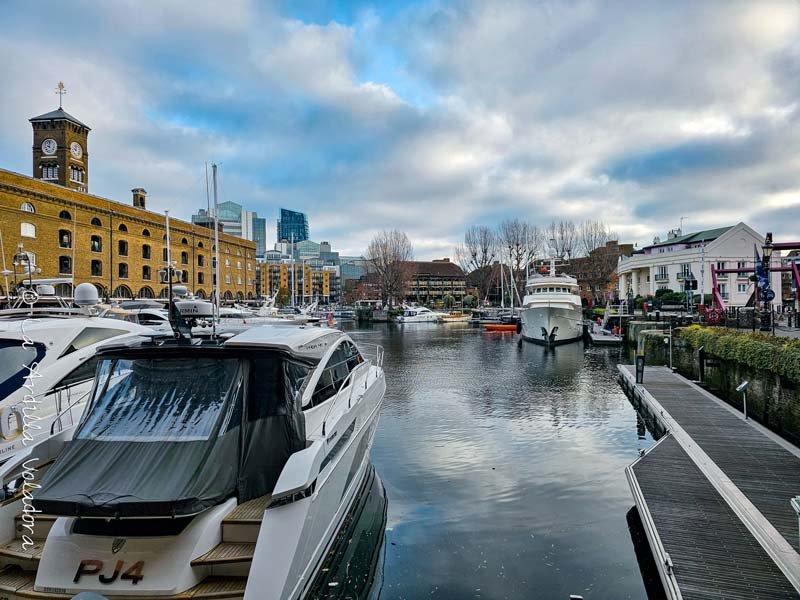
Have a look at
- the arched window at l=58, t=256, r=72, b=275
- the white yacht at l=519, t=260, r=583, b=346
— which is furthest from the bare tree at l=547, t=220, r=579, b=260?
the arched window at l=58, t=256, r=72, b=275

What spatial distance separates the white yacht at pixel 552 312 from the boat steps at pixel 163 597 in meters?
29.9

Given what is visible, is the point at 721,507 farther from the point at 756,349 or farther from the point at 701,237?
the point at 701,237

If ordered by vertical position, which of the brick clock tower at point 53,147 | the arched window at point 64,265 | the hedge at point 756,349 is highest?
the brick clock tower at point 53,147

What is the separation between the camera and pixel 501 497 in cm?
735

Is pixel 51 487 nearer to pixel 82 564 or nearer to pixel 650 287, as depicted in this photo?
pixel 82 564

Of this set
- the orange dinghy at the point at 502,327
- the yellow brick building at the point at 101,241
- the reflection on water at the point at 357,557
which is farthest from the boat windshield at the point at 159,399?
the orange dinghy at the point at 502,327

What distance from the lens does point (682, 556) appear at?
4.86 m

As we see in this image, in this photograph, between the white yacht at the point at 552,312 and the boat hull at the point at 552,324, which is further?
the white yacht at the point at 552,312

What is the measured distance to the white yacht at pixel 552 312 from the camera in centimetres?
3191

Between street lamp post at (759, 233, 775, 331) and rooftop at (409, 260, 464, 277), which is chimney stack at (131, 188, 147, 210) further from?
rooftop at (409, 260, 464, 277)

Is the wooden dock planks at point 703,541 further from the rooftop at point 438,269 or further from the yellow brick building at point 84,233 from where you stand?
the rooftop at point 438,269

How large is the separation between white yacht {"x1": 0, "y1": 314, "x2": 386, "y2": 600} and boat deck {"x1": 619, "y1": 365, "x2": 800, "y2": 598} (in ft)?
11.6

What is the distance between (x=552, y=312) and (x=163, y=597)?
102 feet

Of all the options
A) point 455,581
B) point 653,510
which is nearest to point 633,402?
point 653,510
